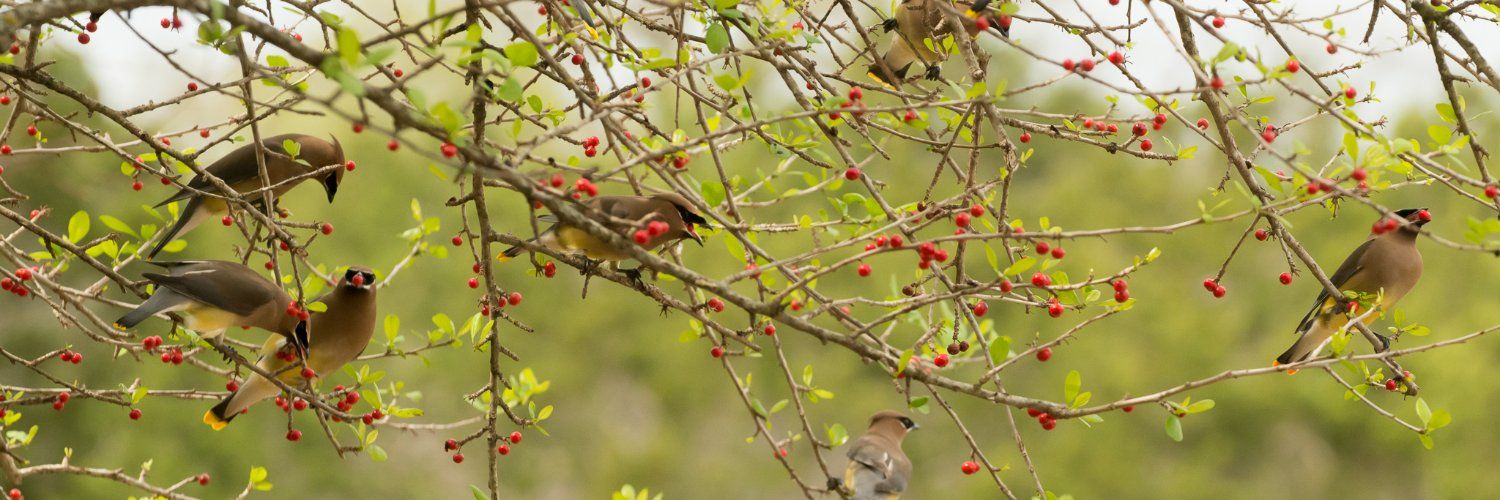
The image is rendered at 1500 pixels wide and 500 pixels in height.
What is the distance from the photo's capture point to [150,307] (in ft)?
10.7

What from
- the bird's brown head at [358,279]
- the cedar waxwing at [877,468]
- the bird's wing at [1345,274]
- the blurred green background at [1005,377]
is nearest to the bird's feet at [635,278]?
the bird's brown head at [358,279]

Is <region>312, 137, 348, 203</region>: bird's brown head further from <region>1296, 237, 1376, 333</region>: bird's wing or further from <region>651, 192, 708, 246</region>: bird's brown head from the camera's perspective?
<region>1296, 237, 1376, 333</region>: bird's wing

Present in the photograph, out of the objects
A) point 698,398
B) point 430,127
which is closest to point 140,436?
point 698,398

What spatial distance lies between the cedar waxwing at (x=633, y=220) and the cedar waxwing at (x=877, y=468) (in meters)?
2.34

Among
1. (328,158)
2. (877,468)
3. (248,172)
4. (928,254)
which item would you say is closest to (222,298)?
(248,172)

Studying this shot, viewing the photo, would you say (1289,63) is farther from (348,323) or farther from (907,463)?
(907,463)

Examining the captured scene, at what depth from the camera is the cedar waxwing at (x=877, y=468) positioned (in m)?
5.71

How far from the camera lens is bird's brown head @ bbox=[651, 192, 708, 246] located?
329 centimetres

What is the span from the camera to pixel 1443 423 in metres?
2.67

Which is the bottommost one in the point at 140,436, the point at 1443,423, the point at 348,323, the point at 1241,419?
the point at 1241,419

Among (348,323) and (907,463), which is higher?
(348,323)

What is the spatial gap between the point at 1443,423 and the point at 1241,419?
523 inches

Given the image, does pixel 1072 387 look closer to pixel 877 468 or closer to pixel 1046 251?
pixel 1046 251

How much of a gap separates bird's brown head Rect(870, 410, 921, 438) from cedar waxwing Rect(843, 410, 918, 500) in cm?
11
